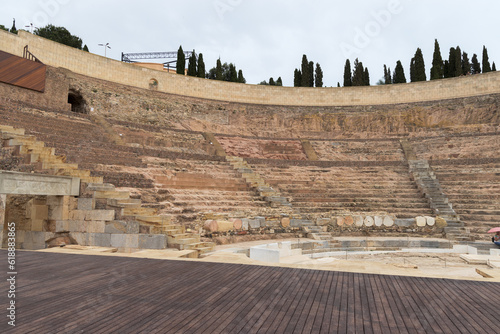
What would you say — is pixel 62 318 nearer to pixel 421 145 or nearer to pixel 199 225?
pixel 199 225

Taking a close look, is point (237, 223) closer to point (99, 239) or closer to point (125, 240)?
point (125, 240)

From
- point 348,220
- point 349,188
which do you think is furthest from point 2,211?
point 349,188

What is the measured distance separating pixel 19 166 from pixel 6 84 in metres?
10.8

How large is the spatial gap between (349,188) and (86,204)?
12.7m

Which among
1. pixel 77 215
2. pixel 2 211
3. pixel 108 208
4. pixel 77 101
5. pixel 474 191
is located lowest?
pixel 77 215

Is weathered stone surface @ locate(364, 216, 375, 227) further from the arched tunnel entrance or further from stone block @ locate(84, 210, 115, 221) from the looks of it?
the arched tunnel entrance

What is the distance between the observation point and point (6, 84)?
19.5m

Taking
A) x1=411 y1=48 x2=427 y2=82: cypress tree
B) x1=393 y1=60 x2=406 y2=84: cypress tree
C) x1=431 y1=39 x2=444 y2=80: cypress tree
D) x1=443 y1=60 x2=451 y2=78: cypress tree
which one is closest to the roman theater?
x1=411 y1=48 x2=427 y2=82: cypress tree

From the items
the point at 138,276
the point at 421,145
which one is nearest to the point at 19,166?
the point at 138,276

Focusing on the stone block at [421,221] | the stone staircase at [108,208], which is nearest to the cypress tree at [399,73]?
the stone block at [421,221]

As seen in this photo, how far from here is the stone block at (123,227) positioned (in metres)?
10.2

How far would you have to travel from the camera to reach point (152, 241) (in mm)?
9992

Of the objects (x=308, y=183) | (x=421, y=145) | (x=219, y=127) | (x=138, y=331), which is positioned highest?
(x=219, y=127)

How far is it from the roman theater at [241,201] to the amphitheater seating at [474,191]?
3.6 inches
